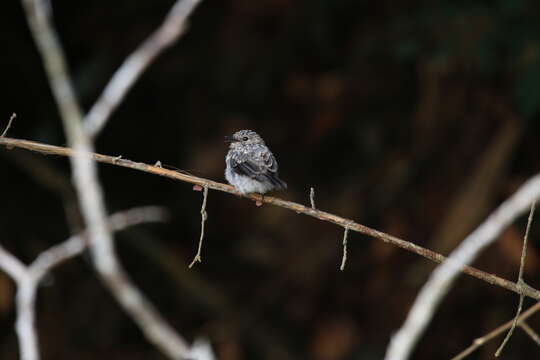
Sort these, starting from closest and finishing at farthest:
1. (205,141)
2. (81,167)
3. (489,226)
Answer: (489,226), (81,167), (205,141)

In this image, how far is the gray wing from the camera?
4.48 metres

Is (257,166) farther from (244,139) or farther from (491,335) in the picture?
(491,335)

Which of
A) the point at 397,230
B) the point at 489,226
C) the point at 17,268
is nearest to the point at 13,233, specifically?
the point at 397,230

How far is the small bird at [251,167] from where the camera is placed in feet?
14.5

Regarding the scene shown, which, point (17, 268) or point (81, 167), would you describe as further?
point (17, 268)

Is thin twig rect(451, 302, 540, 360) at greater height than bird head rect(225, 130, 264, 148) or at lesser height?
lesser

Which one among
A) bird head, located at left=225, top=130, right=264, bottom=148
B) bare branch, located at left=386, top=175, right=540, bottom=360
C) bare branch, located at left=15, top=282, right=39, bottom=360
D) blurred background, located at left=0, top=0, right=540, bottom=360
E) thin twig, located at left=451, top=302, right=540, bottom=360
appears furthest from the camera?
blurred background, located at left=0, top=0, right=540, bottom=360

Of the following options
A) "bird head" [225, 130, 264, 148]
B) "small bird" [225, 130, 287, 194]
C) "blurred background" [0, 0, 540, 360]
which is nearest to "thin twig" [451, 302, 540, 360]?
"small bird" [225, 130, 287, 194]

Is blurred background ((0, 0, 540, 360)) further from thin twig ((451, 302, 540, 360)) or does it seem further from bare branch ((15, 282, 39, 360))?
bare branch ((15, 282, 39, 360))

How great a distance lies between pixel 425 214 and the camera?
808 centimetres

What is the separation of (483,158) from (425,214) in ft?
2.90

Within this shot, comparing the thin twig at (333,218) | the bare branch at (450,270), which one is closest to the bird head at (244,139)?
the thin twig at (333,218)

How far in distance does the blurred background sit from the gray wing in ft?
8.85

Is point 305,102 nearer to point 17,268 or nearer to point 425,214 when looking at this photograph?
point 425,214
